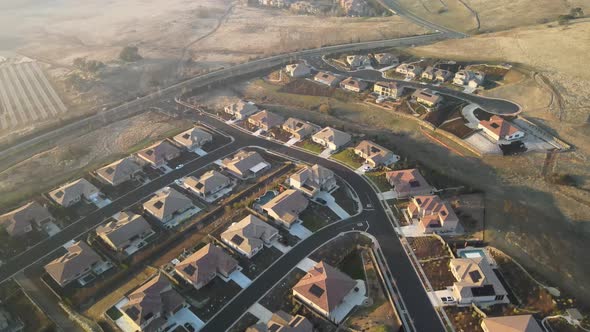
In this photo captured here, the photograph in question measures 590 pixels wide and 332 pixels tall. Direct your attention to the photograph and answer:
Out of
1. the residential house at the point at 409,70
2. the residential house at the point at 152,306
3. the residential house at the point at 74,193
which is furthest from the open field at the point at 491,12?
the residential house at the point at 152,306

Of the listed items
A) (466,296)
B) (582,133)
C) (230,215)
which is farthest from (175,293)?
(582,133)

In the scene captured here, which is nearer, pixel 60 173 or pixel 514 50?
pixel 60 173

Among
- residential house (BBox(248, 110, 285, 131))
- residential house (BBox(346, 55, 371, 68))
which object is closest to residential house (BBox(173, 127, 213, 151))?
residential house (BBox(248, 110, 285, 131))

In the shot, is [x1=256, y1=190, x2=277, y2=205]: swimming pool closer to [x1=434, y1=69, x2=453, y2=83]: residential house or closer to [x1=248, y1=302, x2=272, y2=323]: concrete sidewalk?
[x1=248, y1=302, x2=272, y2=323]: concrete sidewalk

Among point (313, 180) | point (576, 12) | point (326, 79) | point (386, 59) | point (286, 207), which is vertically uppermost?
point (576, 12)

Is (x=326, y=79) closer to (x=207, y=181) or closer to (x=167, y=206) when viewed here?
(x=207, y=181)

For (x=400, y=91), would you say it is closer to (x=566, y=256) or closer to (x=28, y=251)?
(x=566, y=256)

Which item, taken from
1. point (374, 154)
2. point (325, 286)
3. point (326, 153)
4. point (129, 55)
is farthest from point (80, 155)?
point (129, 55)
